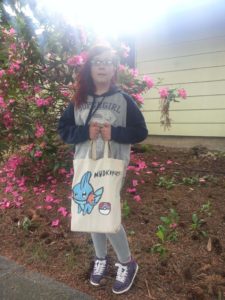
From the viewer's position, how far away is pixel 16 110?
4.13 metres

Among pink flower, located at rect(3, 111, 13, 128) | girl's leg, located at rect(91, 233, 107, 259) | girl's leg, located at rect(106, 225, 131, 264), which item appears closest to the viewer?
girl's leg, located at rect(106, 225, 131, 264)

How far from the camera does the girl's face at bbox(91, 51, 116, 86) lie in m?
2.60

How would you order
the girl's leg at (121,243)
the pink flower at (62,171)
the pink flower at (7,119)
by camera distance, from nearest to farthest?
the girl's leg at (121,243) → the pink flower at (7,119) → the pink flower at (62,171)

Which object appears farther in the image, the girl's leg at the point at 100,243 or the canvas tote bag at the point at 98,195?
the girl's leg at the point at 100,243

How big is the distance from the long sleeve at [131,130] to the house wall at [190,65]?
3460 millimetres

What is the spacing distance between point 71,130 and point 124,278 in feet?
3.69

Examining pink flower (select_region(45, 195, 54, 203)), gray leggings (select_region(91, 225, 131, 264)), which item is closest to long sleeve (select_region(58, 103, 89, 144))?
gray leggings (select_region(91, 225, 131, 264))

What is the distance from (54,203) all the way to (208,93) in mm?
Answer: 3031

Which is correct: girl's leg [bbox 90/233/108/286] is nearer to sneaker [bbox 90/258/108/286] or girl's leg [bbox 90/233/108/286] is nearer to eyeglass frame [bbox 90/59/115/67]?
sneaker [bbox 90/258/108/286]

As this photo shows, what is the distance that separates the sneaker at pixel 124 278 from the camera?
2.72 m

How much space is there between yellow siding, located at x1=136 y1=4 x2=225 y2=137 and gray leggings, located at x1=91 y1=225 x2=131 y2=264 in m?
3.54

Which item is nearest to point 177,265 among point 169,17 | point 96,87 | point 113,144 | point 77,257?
point 77,257

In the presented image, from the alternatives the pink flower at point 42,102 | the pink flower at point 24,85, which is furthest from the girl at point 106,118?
the pink flower at point 24,85

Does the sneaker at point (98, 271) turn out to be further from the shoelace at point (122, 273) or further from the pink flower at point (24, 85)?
the pink flower at point (24, 85)
